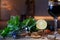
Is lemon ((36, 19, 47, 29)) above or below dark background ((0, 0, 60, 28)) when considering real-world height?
above

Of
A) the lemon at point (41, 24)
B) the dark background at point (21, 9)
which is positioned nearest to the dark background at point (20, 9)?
the dark background at point (21, 9)

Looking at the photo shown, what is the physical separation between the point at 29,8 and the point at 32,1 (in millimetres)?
130

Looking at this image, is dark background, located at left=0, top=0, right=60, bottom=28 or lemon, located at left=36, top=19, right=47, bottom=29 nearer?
lemon, located at left=36, top=19, right=47, bottom=29

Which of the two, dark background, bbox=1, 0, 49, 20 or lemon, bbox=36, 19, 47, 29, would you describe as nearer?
lemon, bbox=36, 19, 47, 29

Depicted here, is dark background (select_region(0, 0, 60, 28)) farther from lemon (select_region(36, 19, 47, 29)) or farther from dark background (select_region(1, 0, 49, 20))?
lemon (select_region(36, 19, 47, 29))

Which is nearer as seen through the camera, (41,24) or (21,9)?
(41,24)

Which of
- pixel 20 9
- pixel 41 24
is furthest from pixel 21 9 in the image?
pixel 41 24

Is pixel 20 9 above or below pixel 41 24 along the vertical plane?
below

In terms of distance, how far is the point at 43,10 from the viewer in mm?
3197

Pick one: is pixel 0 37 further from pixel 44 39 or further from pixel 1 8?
pixel 1 8

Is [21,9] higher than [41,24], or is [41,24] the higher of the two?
[41,24]

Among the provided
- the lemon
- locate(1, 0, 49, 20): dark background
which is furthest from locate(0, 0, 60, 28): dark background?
the lemon

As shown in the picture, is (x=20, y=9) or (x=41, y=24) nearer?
(x=41, y=24)

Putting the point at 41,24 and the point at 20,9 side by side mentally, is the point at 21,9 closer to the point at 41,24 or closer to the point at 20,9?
the point at 20,9
